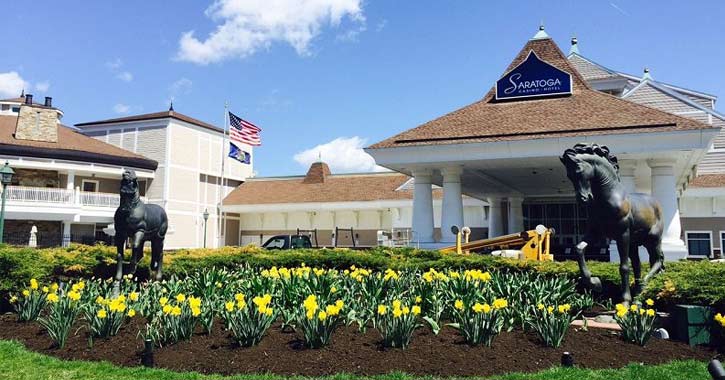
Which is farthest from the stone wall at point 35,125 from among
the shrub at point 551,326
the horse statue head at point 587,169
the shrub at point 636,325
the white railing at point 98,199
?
the shrub at point 636,325

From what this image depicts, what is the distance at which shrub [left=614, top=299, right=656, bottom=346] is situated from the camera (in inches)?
277

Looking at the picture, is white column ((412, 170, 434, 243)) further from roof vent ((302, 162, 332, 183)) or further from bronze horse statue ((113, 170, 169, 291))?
roof vent ((302, 162, 332, 183))

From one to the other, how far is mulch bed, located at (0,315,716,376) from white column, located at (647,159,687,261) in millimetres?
16576

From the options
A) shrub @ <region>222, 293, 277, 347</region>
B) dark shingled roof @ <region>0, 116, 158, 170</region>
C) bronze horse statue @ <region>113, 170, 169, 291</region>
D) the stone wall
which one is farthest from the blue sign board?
the stone wall

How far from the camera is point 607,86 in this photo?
130ft

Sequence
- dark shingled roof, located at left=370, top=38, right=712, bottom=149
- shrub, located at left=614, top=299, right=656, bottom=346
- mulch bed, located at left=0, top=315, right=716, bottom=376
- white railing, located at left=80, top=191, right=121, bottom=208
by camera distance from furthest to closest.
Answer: white railing, located at left=80, top=191, right=121, bottom=208 → dark shingled roof, located at left=370, top=38, right=712, bottom=149 → shrub, located at left=614, top=299, right=656, bottom=346 → mulch bed, located at left=0, top=315, right=716, bottom=376

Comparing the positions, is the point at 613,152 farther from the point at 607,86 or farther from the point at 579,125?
the point at 607,86

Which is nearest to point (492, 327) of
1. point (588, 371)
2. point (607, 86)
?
point (588, 371)

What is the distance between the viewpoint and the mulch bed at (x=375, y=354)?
6.16 m

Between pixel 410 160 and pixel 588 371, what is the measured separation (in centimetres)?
1890

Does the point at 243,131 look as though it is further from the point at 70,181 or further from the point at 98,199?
the point at 70,181

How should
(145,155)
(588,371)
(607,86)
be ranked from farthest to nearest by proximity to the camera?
(145,155) → (607,86) → (588,371)

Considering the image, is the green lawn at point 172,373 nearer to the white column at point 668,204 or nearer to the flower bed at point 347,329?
the flower bed at point 347,329

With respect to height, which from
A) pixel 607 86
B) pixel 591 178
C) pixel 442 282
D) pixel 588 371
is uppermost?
pixel 607 86
